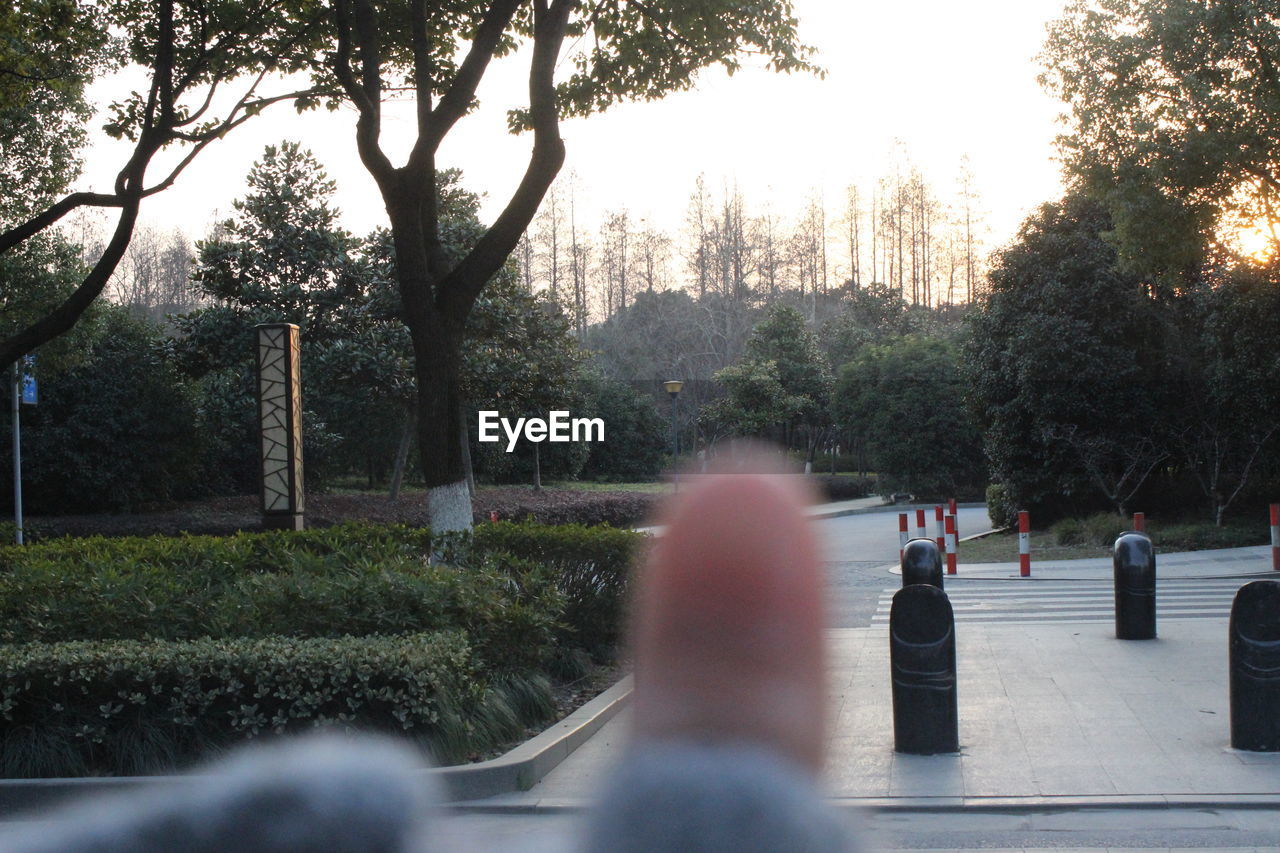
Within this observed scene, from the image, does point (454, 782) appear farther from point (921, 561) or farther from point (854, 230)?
point (854, 230)

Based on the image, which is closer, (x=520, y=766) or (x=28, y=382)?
(x=520, y=766)

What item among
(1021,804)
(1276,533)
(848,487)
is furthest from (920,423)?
(1021,804)

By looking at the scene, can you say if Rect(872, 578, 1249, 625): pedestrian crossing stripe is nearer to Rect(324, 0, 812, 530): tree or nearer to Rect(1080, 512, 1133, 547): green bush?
Rect(1080, 512, 1133, 547): green bush

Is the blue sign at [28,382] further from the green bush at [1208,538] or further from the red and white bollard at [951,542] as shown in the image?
the green bush at [1208,538]

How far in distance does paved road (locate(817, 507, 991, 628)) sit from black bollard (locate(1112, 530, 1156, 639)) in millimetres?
2564

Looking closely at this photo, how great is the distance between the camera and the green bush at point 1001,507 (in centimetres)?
2480

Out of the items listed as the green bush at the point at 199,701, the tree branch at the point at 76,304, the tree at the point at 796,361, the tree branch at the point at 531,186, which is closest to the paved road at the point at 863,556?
the green bush at the point at 199,701

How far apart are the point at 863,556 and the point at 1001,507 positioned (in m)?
5.91

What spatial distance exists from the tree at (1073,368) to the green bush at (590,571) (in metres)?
15.0

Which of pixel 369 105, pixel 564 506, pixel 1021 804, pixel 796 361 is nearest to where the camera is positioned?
pixel 1021 804

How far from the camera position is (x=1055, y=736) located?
24.0ft

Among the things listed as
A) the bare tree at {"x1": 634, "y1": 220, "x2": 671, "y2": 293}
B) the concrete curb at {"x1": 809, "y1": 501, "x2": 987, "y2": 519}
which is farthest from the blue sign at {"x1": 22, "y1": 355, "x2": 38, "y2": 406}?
the bare tree at {"x1": 634, "y1": 220, "x2": 671, "y2": 293}

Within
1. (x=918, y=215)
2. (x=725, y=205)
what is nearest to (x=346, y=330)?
(x=725, y=205)

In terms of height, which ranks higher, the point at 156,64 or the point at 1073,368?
the point at 156,64
